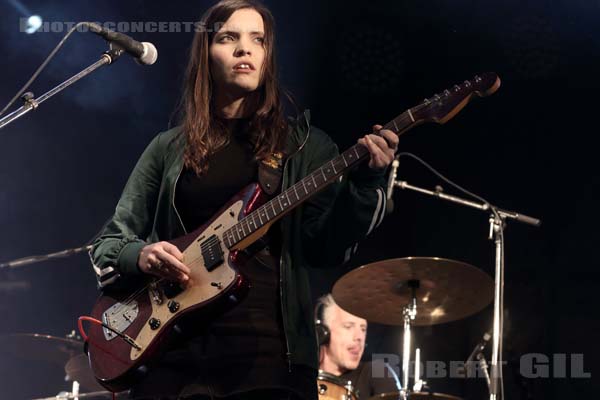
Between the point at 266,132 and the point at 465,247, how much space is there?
12.3ft

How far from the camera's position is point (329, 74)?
6.08 m

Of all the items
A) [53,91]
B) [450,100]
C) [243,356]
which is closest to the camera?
[243,356]

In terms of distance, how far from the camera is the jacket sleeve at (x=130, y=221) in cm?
260

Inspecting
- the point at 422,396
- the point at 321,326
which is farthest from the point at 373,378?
the point at 422,396

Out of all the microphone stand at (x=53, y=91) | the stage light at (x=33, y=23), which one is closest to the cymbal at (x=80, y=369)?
the stage light at (x=33, y=23)

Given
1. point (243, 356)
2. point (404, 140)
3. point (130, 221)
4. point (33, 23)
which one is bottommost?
point (243, 356)

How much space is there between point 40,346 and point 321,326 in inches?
71.0

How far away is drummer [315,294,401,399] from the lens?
5.73 m

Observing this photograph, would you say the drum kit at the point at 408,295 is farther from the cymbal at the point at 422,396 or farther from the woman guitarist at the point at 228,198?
the woman guitarist at the point at 228,198

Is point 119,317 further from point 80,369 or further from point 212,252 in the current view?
point 80,369

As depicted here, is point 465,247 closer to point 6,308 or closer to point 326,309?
point 326,309

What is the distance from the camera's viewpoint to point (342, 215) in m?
2.36

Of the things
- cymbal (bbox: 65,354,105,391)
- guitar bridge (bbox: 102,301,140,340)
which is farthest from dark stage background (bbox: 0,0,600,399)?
guitar bridge (bbox: 102,301,140,340)

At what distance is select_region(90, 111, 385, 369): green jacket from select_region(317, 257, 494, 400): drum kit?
6.21ft
